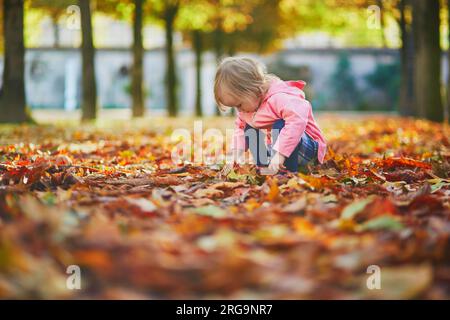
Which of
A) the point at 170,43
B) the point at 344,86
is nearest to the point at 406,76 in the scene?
the point at 170,43

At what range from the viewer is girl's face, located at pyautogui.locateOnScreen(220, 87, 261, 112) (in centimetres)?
471

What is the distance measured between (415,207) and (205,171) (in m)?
2.14

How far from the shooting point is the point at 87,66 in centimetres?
1731

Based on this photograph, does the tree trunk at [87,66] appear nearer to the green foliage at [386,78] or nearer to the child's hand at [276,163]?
the child's hand at [276,163]

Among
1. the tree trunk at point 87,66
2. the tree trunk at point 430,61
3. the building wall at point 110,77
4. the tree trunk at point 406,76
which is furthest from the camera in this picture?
the building wall at point 110,77

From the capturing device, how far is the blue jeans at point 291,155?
487cm

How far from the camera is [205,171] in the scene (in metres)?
5.11

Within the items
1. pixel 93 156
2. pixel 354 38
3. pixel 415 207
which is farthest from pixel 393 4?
pixel 354 38

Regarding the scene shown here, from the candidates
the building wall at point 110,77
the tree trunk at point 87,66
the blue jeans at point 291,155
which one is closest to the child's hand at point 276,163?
the blue jeans at point 291,155

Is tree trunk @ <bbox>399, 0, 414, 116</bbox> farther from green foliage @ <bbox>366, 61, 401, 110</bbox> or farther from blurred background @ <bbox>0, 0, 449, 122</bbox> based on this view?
green foliage @ <bbox>366, 61, 401, 110</bbox>

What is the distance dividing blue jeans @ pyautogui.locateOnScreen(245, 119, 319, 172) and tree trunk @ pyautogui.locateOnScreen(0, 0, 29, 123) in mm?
9528

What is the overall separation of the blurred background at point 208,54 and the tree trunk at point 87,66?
0.08ft
